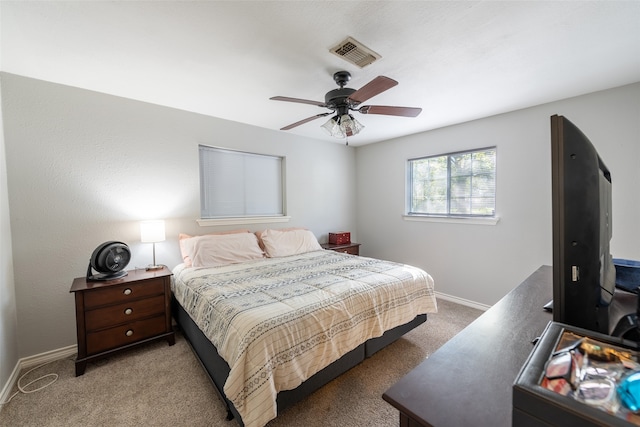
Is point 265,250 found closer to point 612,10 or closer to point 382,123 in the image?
point 382,123

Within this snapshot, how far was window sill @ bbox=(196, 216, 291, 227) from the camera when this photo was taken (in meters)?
3.16

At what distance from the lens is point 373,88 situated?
1.77 meters

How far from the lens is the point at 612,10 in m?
1.45

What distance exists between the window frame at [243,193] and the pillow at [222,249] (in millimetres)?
344

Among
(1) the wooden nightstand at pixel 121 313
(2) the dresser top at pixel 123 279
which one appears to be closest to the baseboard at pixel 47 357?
(1) the wooden nightstand at pixel 121 313

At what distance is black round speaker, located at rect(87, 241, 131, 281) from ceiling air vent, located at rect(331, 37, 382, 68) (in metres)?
2.45

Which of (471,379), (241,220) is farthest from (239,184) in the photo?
(471,379)

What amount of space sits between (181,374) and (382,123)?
339 centimetres

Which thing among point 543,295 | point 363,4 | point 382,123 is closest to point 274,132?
point 382,123

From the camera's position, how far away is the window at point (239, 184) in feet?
10.6

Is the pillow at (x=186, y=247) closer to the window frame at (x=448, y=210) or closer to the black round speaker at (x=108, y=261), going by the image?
the black round speaker at (x=108, y=261)

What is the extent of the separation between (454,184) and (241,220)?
9.70 feet

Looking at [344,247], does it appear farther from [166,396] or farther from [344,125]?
[166,396]

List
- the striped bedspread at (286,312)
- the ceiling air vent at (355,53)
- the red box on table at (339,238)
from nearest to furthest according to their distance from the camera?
the striped bedspread at (286,312)
the ceiling air vent at (355,53)
the red box on table at (339,238)
